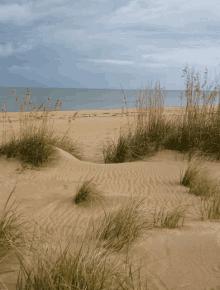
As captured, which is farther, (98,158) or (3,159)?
(98,158)

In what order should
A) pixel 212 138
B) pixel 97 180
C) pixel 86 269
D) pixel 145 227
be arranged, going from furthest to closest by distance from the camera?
1. pixel 212 138
2. pixel 97 180
3. pixel 145 227
4. pixel 86 269

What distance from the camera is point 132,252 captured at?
2174 millimetres

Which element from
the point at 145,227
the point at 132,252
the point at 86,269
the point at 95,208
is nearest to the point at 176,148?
the point at 95,208

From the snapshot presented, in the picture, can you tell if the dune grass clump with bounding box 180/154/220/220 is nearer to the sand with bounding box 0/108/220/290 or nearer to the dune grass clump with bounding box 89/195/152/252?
the sand with bounding box 0/108/220/290

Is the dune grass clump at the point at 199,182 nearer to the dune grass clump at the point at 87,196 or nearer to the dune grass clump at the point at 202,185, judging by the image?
the dune grass clump at the point at 202,185

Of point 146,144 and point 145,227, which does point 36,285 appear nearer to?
point 145,227

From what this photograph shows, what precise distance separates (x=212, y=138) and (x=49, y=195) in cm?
407

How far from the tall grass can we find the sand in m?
0.34

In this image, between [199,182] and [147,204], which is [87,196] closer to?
[147,204]

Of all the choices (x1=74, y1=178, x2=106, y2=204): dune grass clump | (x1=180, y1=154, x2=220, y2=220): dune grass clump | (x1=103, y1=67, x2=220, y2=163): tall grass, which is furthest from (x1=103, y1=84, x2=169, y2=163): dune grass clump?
(x1=74, y1=178, x2=106, y2=204): dune grass clump

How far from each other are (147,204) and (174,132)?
3.22 m

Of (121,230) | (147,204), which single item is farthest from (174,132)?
(121,230)

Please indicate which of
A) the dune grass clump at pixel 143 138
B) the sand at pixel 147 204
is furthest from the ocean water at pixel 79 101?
the sand at pixel 147 204

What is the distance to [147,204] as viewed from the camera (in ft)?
11.5
